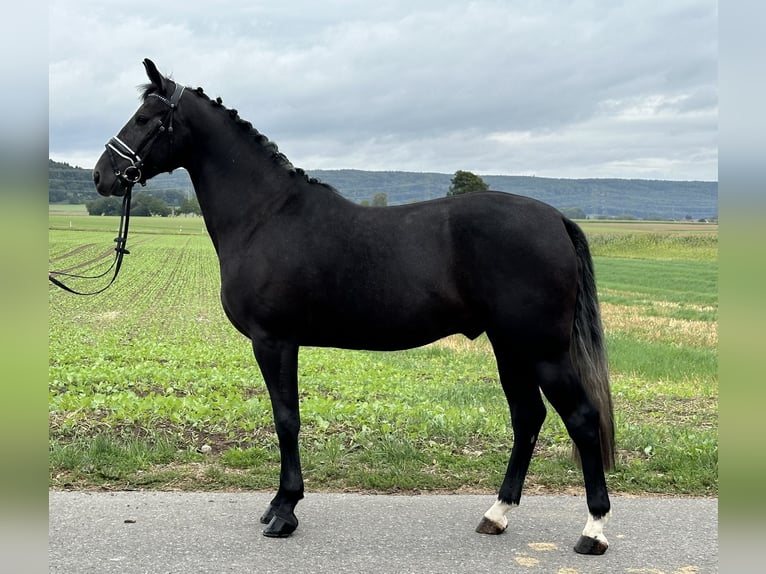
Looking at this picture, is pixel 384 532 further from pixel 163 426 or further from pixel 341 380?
pixel 341 380

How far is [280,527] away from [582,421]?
1894mm

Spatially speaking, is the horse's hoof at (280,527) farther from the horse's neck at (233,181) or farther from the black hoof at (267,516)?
the horse's neck at (233,181)

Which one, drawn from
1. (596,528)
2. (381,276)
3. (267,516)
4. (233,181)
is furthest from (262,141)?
(596,528)

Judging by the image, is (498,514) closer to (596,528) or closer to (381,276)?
(596,528)

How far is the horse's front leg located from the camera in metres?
4.11

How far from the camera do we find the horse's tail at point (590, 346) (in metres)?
4.10

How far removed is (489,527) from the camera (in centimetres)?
404

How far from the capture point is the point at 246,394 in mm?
8094

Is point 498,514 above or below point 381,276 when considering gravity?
below

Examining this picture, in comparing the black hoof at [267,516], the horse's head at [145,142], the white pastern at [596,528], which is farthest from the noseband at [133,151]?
the white pastern at [596,528]

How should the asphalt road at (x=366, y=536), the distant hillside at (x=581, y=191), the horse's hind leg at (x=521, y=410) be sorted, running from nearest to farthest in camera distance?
the asphalt road at (x=366, y=536), the horse's hind leg at (x=521, y=410), the distant hillside at (x=581, y=191)

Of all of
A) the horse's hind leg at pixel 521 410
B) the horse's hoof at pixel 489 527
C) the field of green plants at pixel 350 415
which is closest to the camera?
the horse's hoof at pixel 489 527

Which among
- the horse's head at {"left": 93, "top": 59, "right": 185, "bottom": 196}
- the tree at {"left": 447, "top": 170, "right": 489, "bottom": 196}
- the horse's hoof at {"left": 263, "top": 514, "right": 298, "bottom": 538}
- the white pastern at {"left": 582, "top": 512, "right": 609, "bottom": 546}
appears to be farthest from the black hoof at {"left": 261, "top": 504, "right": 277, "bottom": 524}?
the tree at {"left": 447, "top": 170, "right": 489, "bottom": 196}

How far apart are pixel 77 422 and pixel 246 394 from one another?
2557 mm
